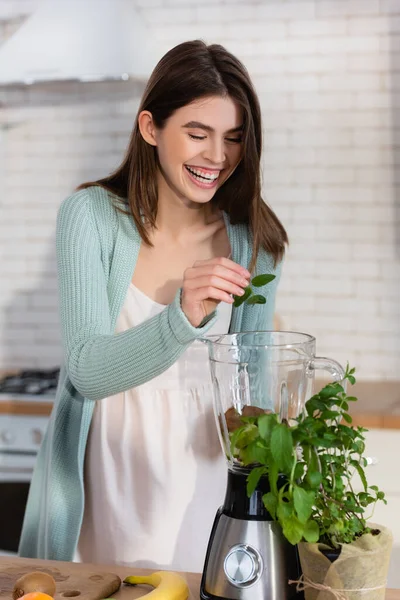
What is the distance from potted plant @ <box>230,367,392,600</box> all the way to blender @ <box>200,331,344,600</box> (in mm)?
39

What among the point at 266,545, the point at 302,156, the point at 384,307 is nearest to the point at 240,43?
the point at 302,156

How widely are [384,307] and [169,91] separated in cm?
165

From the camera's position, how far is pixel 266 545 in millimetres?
943

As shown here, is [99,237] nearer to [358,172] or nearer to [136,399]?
[136,399]

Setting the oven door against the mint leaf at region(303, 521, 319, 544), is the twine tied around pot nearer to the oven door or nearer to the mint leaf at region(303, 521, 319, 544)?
the mint leaf at region(303, 521, 319, 544)

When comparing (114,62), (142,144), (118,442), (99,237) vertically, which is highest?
(114,62)

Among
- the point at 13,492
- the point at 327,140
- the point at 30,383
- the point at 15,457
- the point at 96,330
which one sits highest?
the point at 327,140

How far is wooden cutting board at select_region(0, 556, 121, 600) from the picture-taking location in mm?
1005

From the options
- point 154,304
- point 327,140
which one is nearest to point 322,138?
point 327,140

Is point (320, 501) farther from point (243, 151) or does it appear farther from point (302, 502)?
point (243, 151)

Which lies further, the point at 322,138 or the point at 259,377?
the point at 322,138

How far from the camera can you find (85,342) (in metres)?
1.26

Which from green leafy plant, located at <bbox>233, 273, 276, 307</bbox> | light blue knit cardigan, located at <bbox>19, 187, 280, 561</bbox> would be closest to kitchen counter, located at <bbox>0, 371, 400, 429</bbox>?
light blue knit cardigan, located at <bbox>19, 187, 280, 561</bbox>

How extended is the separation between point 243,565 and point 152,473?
1.77 ft
